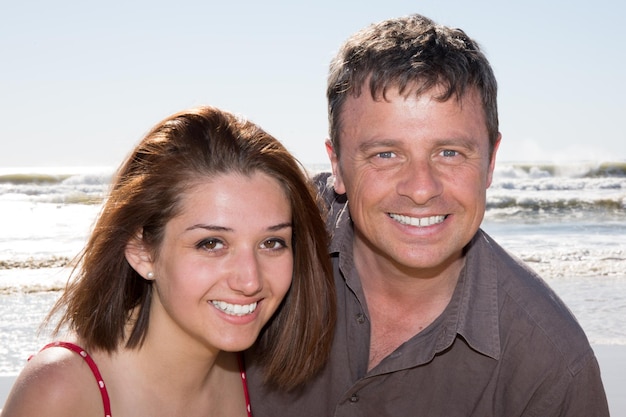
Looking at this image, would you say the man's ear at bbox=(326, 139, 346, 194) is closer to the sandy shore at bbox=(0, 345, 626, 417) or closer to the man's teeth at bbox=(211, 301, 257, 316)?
the man's teeth at bbox=(211, 301, 257, 316)

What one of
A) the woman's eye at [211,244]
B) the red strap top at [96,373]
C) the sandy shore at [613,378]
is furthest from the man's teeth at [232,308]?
the sandy shore at [613,378]

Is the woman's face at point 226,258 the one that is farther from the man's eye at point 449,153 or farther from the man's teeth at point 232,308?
the man's eye at point 449,153

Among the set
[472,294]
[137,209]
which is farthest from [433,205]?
[137,209]

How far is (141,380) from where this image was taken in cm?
306

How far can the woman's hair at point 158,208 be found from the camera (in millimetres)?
2857

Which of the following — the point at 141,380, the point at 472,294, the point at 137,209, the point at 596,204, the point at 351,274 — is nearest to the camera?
the point at 137,209

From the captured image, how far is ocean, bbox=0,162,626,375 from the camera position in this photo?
26.5 ft

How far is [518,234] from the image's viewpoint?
15555 mm

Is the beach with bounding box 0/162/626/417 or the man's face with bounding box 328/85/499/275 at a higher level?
the man's face with bounding box 328/85/499/275

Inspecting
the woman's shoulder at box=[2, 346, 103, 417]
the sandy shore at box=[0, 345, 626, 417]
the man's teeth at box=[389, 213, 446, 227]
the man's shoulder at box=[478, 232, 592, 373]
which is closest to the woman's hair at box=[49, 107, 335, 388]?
the woman's shoulder at box=[2, 346, 103, 417]

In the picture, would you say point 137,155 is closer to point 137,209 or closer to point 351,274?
point 137,209

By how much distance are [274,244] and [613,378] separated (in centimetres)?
403

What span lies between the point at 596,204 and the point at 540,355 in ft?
58.4

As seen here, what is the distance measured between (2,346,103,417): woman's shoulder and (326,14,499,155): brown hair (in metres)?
1.46
